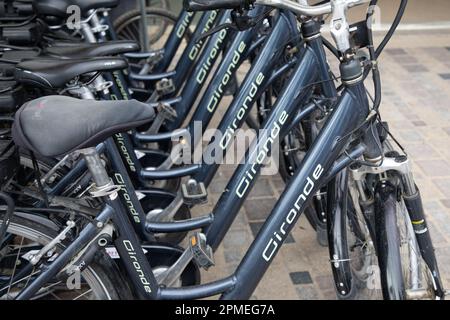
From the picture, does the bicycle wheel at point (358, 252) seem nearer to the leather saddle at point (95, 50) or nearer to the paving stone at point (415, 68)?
the leather saddle at point (95, 50)

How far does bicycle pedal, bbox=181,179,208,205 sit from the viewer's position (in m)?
2.48

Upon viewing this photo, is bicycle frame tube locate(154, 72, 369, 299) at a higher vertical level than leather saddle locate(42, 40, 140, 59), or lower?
lower

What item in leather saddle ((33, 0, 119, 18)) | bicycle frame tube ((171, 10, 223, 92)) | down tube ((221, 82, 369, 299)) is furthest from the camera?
bicycle frame tube ((171, 10, 223, 92))

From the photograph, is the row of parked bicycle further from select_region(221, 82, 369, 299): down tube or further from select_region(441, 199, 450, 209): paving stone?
select_region(441, 199, 450, 209): paving stone

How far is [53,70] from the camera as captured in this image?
6.11ft

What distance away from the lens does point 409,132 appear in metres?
3.91

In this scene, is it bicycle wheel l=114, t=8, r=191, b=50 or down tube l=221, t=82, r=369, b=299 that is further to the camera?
bicycle wheel l=114, t=8, r=191, b=50

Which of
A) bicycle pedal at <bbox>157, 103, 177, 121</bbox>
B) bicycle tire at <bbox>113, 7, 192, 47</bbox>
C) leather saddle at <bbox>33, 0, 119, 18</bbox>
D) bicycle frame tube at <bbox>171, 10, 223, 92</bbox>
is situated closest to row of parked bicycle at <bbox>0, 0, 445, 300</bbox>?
leather saddle at <bbox>33, 0, 119, 18</bbox>

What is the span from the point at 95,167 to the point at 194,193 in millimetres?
925

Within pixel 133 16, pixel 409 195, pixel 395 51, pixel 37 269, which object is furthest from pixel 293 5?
pixel 395 51

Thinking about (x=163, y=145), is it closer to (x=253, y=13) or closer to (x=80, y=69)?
(x=253, y=13)

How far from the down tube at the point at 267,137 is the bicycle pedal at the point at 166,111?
41.2 inches

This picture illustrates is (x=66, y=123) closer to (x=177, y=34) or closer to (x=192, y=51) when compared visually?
(x=192, y=51)
